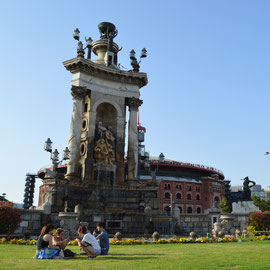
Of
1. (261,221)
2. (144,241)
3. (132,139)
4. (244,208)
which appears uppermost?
(132,139)

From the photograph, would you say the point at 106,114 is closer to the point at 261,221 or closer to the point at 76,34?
the point at 76,34

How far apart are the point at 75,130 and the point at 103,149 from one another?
140 inches

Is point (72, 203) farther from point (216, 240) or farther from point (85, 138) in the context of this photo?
point (216, 240)

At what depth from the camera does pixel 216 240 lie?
17.9 meters

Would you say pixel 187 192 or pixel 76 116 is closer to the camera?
pixel 76 116

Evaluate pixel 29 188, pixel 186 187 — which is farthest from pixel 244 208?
pixel 29 188

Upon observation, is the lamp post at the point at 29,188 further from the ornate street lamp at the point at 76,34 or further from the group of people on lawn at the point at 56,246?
the group of people on lawn at the point at 56,246

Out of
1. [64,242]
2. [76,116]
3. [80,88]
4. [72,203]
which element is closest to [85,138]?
[76,116]

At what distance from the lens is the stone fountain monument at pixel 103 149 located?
2734 cm

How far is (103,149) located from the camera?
33281 millimetres

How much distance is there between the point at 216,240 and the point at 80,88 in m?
21.0

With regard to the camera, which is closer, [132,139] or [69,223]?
[69,223]

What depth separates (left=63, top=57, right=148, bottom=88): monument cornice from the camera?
33.6m

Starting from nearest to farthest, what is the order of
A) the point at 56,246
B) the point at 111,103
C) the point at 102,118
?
the point at 56,246, the point at 111,103, the point at 102,118
